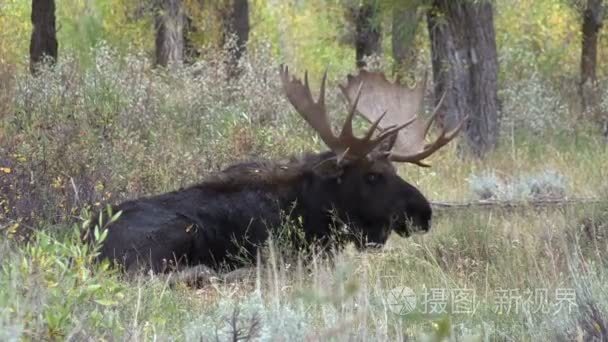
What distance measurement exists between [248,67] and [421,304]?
8.88 metres

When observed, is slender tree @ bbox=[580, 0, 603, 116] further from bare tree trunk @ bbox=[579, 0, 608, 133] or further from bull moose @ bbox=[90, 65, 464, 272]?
bull moose @ bbox=[90, 65, 464, 272]

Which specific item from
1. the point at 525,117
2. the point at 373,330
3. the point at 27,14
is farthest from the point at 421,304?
the point at 27,14

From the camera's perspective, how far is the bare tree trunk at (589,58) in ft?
68.1

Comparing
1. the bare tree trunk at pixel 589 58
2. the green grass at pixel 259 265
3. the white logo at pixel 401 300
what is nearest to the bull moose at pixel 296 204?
the green grass at pixel 259 265

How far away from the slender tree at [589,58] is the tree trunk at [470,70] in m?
5.51

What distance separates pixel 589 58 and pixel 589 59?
4cm

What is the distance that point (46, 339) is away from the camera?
4.35 m

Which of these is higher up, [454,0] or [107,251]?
[454,0]

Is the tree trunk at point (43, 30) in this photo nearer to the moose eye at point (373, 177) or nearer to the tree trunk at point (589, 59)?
the moose eye at point (373, 177)

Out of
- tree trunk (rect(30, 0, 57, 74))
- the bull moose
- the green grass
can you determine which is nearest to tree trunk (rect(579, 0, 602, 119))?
the green grass

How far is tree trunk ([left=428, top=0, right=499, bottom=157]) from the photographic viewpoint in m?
15.1

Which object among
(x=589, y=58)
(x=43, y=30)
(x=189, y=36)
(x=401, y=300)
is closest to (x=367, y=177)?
(x=401, y=300)

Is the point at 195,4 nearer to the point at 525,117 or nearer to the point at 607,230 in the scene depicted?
the point at 525,117

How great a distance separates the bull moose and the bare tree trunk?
11.7 m
